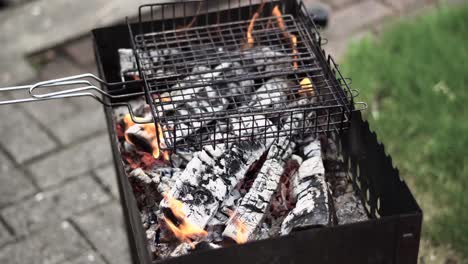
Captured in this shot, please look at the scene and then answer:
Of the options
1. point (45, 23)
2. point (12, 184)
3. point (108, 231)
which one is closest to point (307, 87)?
point (108, 231)

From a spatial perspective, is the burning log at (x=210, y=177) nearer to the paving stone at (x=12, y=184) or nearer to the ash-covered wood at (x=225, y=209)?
the ash-covered wood at (x=225, y=209)

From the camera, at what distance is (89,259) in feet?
9.07

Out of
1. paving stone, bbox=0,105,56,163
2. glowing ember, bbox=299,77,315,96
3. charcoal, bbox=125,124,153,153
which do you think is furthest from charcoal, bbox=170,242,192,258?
paving stone, bbox=0,105,56,163

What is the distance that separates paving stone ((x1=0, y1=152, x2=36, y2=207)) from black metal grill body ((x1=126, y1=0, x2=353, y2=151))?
110 centimetres

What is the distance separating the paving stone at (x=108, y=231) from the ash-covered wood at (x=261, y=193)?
1003mm

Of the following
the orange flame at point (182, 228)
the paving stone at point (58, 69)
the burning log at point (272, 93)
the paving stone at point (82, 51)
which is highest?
the burning log at point (272, 93)

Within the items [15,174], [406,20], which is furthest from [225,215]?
[406,20]

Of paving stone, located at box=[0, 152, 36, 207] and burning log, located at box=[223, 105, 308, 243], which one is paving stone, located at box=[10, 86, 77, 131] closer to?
paving stone, located at box=[0, 152, 36, 207]

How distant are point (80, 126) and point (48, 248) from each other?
2.61 feet

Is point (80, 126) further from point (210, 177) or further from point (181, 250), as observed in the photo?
point (181, 250)

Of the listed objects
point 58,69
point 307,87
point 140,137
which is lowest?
point 58,69

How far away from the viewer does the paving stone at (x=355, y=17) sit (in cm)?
390

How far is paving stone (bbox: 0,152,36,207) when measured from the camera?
3.05 m

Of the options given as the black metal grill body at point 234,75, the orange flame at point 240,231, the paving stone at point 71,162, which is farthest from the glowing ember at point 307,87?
the paving stone at point 71,162
